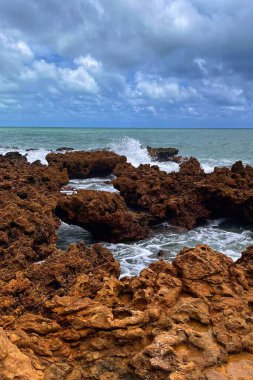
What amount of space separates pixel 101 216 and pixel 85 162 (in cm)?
1366

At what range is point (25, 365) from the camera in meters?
3.85

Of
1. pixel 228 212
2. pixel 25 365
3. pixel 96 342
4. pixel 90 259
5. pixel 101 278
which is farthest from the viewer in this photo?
pixel 228 212

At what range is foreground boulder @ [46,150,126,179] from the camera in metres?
24.4

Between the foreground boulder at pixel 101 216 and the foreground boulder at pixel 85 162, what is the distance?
38.0 feet

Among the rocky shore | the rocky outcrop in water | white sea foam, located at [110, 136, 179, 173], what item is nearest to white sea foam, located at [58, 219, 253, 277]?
the rocky outcrop in water

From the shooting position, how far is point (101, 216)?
11719mm

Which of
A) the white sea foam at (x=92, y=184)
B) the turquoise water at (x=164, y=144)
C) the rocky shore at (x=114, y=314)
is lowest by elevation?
the white sea foam at (x=92, y=184)

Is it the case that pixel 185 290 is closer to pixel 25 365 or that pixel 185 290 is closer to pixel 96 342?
pixel 96 342

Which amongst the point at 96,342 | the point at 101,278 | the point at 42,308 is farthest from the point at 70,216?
the point at 96,342

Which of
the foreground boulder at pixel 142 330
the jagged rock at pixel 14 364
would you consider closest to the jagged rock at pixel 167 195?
the foreground boulder at pixel 142 330

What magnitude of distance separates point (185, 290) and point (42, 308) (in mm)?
2249

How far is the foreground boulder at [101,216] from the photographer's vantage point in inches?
462

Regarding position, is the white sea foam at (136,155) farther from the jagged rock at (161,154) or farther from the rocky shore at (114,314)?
the rocky shore at (114,314)

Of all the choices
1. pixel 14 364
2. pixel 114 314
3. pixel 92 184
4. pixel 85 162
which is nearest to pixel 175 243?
pixel 114 314
